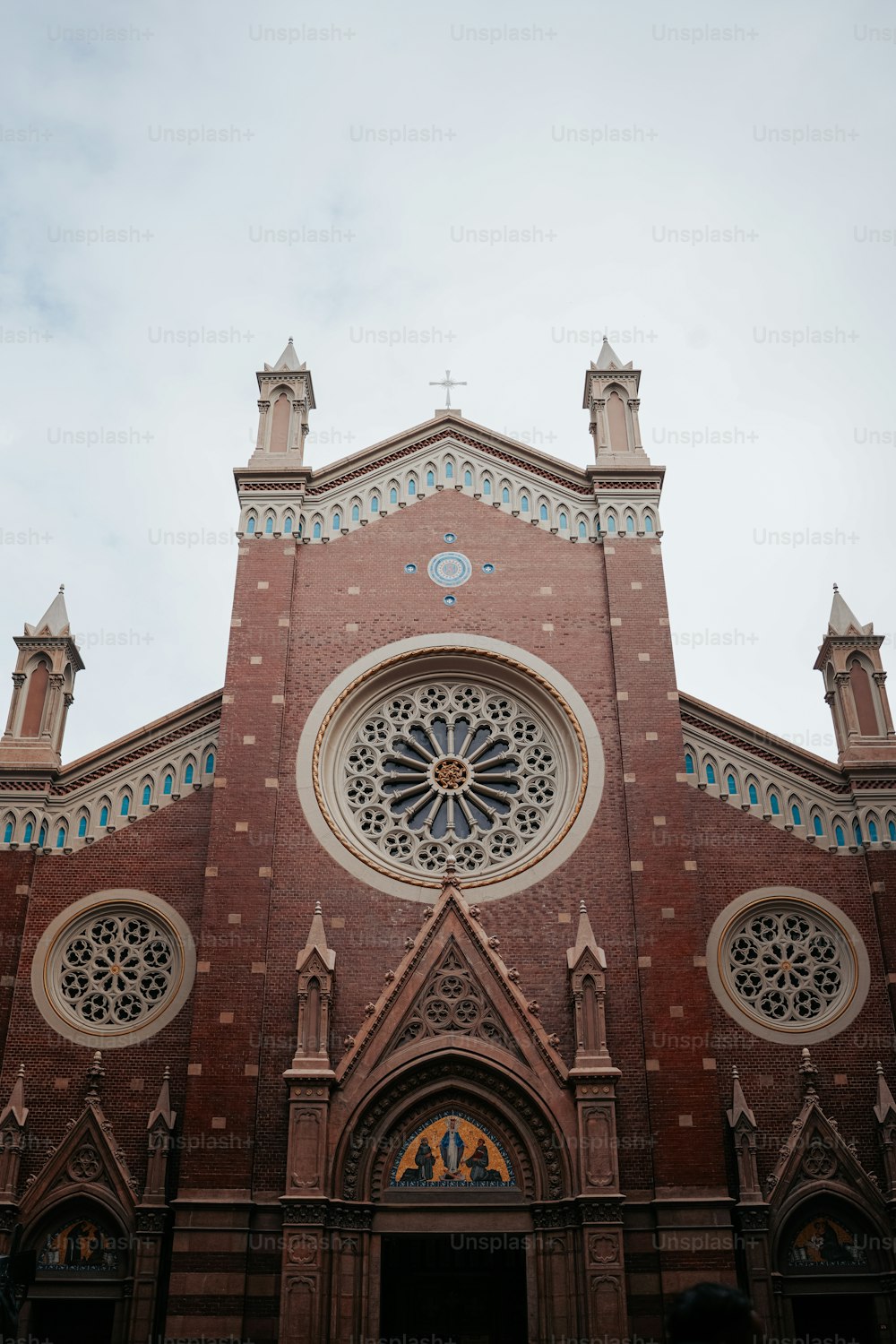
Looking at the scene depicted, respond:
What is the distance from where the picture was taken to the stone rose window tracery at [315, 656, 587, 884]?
23.4 meters

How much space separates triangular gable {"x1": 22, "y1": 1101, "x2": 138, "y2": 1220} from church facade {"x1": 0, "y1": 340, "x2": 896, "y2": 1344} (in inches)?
2.5

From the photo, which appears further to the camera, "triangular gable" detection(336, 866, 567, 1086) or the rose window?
the rose window

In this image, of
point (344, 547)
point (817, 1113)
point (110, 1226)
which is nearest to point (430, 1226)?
point (110, 1226)

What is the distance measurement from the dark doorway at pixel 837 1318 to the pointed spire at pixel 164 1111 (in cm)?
1100

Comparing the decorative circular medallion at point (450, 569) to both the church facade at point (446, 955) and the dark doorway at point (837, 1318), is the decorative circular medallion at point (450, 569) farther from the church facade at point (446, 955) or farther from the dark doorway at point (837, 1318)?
the dark doorway at point (837, 1318)

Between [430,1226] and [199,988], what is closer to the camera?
[430,1226]

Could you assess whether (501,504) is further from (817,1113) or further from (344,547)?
(817,1113)

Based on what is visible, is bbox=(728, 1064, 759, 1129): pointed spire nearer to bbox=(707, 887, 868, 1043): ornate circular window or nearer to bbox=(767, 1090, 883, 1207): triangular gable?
bbox=(767, 1090, 883, 1207): triangular gable

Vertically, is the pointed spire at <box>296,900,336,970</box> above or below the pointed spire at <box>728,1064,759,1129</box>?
Answer: above

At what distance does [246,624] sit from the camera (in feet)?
82.6

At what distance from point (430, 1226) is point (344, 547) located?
13885mm

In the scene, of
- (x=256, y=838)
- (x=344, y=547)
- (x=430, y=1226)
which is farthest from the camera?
(x=344, y=547)

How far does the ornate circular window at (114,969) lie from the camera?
2206cm

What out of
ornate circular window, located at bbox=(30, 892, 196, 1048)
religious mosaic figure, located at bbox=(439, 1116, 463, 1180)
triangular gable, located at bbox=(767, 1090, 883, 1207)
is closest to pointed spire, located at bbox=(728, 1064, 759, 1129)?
triangular gable, located at bbox=(767, 1090, 883, 1207)
